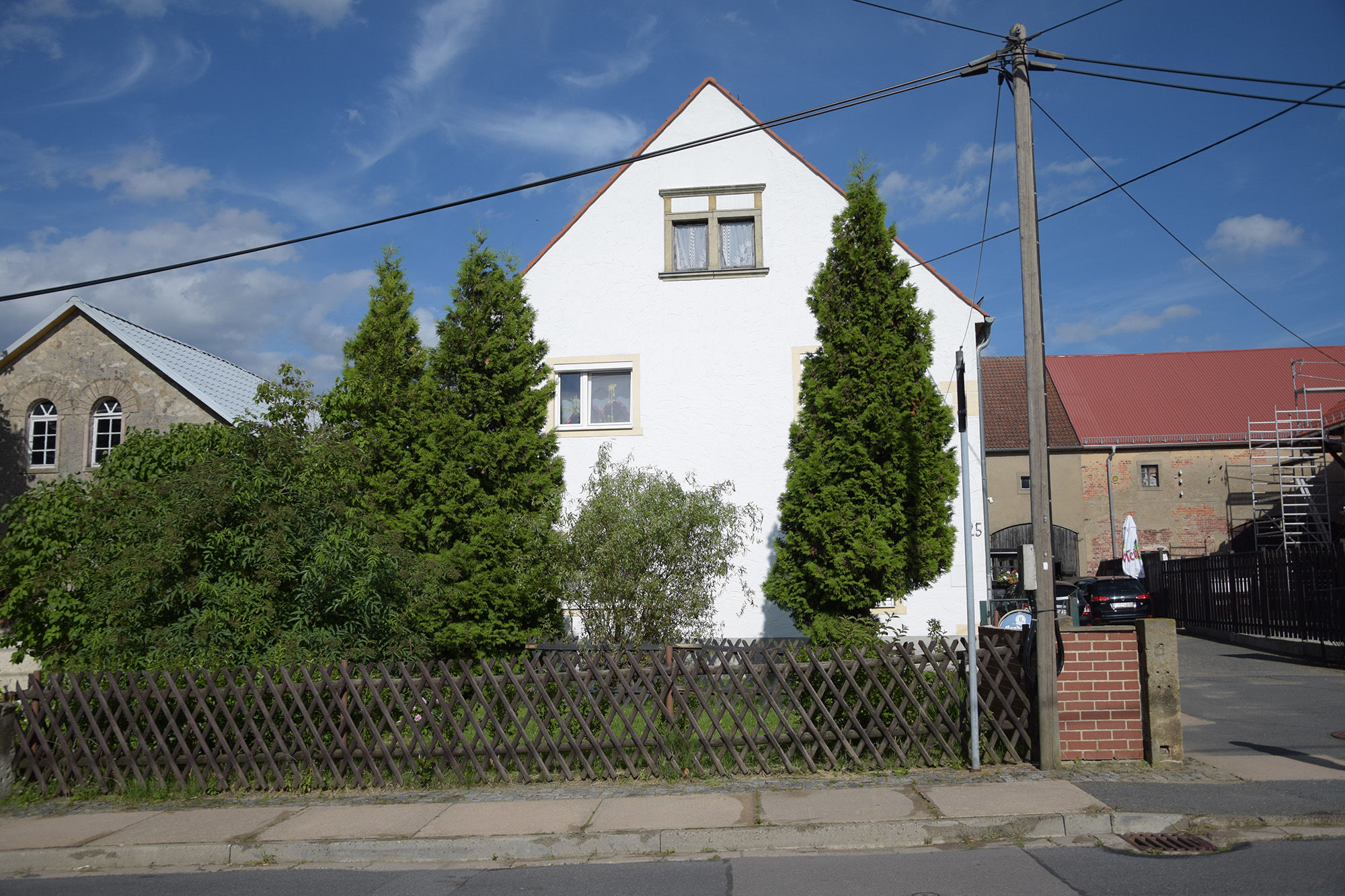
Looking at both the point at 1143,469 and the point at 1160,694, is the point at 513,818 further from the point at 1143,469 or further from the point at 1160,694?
the point at 1143,469

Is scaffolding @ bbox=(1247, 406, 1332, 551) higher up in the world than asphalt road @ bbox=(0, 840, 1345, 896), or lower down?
higher up

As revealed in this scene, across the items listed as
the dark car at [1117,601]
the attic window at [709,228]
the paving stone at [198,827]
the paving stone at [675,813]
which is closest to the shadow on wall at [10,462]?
the attic window at [709,228]

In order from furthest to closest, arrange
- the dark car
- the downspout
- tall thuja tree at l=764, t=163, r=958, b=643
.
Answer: the dark car < the downspout < tall thuja tree at l=764, t=163, r=958, b=643

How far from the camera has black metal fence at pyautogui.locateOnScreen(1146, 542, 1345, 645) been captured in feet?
55.7

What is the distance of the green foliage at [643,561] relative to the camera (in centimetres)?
1169

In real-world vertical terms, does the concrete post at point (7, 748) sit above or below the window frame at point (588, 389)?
below

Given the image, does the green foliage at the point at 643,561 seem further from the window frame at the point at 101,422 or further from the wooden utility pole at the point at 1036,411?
the window frame at the point at 101,422

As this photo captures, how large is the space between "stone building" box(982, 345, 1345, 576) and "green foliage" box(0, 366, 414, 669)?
3092 centimetres

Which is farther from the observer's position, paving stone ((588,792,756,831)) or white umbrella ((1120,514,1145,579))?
white umbrella ((1120,514,1145,579))

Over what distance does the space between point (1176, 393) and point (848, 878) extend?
40.3 meters

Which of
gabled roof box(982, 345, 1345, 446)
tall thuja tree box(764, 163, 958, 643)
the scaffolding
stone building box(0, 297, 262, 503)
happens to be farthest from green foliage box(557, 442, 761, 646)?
gabled roof box(982, 345, 1345, 446)

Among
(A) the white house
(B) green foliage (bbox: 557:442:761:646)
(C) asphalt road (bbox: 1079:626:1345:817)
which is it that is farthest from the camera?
(A) the white house

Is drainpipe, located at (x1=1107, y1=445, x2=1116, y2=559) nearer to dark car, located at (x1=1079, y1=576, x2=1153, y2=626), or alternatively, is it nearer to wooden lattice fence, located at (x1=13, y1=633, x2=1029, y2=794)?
dark car, located at (x1=1079, y1=576, x2=1153, y2=626)

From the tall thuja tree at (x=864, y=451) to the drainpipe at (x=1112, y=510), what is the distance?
27.0 m
